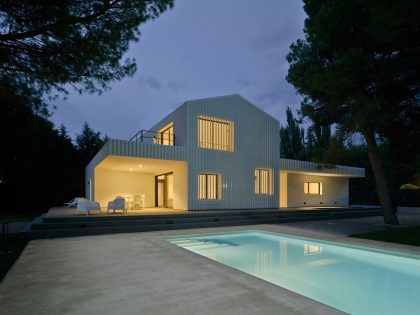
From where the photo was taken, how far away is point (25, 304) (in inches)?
125

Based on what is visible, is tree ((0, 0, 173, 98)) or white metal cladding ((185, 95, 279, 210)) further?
white metal cladding ((185, 95, 279, 210))

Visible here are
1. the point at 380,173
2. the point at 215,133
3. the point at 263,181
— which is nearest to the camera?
the point at 380,173

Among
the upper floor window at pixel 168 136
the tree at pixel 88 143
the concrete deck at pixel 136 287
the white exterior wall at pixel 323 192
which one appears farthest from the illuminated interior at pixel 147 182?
the tree at pixel 88 143

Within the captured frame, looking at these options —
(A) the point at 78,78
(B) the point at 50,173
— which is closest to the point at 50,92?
(A) the point at 78,78

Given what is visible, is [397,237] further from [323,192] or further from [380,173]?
[323,192]

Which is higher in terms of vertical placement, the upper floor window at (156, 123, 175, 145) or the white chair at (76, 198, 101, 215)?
the upper floor window at (156, 123, 175, 145)

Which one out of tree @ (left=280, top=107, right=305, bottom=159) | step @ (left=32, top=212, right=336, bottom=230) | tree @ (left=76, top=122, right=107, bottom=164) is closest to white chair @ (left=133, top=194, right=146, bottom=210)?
step @ (left=32, top=212, right=336, bottom=230)

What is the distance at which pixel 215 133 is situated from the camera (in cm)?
1402

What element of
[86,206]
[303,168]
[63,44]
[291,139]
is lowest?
[86,206]

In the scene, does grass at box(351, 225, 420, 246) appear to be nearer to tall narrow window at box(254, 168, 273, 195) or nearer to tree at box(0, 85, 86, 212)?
tall narrow window at box(254, 168, 273, 195)

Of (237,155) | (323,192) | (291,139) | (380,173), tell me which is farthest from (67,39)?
(291,139)

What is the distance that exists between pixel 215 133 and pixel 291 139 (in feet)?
57.7

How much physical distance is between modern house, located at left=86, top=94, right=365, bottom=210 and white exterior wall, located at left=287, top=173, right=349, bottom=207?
565 millimetres

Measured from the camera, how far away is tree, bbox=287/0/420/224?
7906 millimetres
